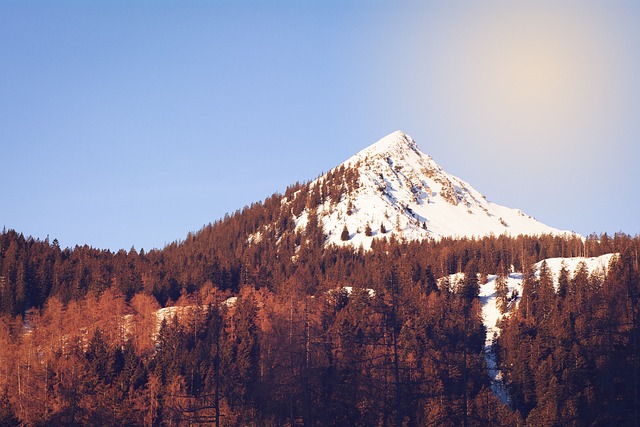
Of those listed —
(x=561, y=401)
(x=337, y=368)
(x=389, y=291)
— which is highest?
(x=389, y=291)

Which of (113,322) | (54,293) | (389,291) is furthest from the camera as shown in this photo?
(54,293)

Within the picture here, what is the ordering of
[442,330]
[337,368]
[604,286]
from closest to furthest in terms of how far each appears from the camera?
[337,368] < [442,330] < [604,286]

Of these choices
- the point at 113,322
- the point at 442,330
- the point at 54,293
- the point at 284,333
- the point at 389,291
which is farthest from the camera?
the point at 54,293

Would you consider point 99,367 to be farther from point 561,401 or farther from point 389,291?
point 389,291

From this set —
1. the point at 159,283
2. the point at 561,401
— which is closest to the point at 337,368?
the point at 561,401

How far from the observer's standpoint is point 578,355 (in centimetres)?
11775

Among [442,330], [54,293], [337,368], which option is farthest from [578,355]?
[54,293]

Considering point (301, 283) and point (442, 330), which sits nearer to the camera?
point (442, 330)

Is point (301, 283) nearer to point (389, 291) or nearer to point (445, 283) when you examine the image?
point (445, 283)

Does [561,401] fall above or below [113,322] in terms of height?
below

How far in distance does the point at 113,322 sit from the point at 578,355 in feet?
298

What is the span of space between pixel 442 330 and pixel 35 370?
225 feet

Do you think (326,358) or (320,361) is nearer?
(320,361)

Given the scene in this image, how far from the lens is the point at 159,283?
200 m
